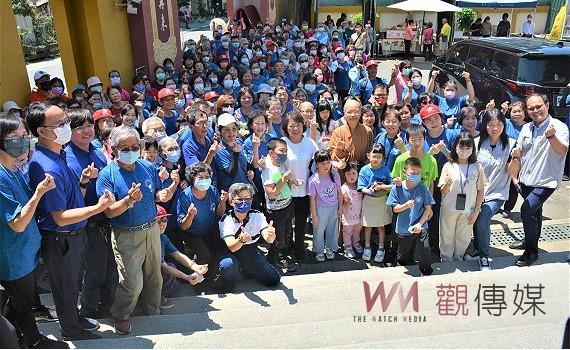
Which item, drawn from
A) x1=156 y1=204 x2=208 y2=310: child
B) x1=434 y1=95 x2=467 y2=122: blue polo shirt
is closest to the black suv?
x1=434 y1=95 x2=467 y2=122: blue polo shirt

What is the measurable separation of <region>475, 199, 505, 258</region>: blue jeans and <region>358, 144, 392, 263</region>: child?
35.5 inches

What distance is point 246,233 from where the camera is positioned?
442 centimetres

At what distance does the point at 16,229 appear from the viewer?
3010 millimetres

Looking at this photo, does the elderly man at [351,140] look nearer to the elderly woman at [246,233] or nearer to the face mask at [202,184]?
the elderly woman at [246,233]

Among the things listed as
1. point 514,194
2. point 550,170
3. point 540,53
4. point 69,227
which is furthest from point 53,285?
point 540,53

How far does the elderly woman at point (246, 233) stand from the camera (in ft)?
14.5

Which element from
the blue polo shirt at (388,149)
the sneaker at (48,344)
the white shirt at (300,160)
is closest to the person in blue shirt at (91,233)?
the sneaker at (48,344)

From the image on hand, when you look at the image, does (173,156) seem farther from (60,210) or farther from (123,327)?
(123,327)

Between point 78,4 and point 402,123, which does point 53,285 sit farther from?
point 78,4

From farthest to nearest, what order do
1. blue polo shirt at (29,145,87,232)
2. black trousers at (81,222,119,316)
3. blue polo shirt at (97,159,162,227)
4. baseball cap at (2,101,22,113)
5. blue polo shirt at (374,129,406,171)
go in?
baseball cap at (2,101,22,113) < blue polo shirt at (374,129,406,171) < black trousers at (81,222,119,316) < blue polo shirt at (97,159,162,227) < blue polo shirt at (29,145,87,232)

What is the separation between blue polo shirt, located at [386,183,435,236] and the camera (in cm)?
477

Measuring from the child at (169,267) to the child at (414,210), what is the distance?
2011mm

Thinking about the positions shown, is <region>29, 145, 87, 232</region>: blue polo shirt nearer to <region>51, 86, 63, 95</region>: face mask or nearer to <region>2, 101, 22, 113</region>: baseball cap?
<region>2, 101, 22, 113</region>: baseball cap

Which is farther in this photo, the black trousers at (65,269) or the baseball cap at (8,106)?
the baseball cap at (8,106)
